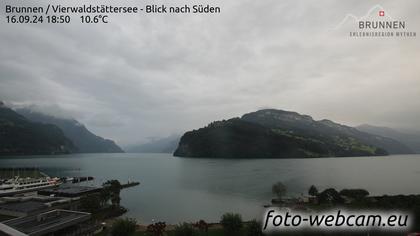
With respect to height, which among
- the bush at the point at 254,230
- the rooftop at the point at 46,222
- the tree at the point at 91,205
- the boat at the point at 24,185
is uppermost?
the rooftop at the point at 46,222

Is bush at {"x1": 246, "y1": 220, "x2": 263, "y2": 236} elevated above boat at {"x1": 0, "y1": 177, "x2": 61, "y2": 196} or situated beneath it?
elevated above

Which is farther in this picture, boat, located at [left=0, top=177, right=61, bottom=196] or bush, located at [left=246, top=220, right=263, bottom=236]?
boat, located at [left=0, top=177, right=61, bottom=196]

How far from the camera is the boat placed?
3591 inches

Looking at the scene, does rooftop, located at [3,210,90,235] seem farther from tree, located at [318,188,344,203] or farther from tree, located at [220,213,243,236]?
tree, located at [318,188,344,203]

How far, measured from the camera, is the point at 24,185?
9800 cm

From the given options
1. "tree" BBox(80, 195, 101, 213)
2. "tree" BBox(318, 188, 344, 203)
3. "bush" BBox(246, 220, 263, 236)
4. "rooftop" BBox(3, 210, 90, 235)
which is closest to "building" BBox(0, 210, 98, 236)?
"rooftop" BBox(3, 210, 90, 235)

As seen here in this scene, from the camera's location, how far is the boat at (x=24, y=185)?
299 ft

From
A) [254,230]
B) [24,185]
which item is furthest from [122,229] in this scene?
[24,185]

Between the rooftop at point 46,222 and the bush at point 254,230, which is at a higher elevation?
the rooftop at point 46,222

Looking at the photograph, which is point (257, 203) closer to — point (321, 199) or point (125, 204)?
point (321, 199)

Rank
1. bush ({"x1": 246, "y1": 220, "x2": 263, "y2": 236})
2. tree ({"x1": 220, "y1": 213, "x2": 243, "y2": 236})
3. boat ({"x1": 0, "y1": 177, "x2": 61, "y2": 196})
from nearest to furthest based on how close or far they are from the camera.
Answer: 1. bush ({"x1": 246, "y1": 220, "x2": 263, "y2": 236})
2. tree ({"x1": 220, "y1": 213, "x2": 243, "y2": 236})
3. boat ({"x1": 0, "y1": 177, "x2": 61, "y2": 196})

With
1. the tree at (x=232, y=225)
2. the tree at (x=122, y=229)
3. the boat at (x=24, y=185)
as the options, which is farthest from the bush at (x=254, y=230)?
the boat at (x=24, y=185)

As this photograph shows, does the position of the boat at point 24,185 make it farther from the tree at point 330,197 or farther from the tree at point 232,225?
the tree at point 330,197

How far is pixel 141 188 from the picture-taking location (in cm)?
10050
